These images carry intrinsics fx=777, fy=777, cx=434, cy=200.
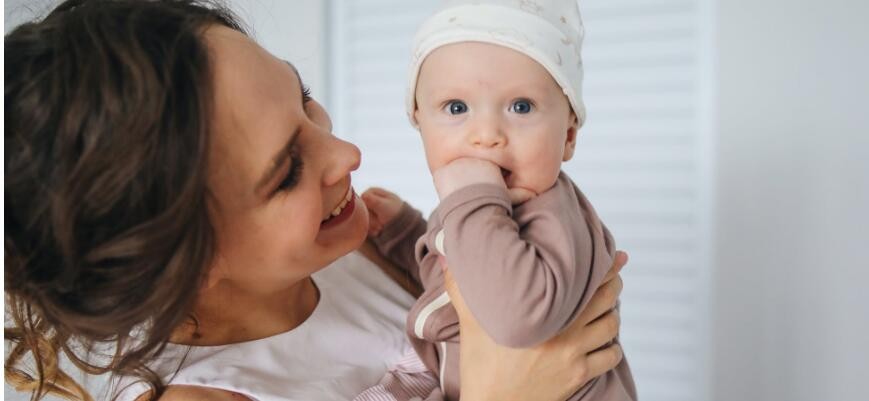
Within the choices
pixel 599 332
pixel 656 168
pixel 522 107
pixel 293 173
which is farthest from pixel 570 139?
pixel 656 168

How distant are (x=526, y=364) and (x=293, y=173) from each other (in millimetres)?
430

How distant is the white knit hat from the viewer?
1.03m

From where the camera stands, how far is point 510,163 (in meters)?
1.05

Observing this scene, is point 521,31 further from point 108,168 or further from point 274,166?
point 108,168

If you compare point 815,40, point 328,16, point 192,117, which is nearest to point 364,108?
point 328,16

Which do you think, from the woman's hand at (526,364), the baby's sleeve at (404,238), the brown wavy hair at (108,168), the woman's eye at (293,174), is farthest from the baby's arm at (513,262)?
the baby's sleeve at (404,238)

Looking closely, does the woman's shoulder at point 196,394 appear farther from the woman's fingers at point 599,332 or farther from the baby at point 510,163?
the woman's fingers at point 599,332

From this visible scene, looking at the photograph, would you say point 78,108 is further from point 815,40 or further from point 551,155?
point 815,40

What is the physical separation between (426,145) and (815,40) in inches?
46.7

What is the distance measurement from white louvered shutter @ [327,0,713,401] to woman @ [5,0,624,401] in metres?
0.89

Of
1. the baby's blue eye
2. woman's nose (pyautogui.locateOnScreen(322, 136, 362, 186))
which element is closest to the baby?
the baby's blue eye

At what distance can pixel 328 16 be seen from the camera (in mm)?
2342

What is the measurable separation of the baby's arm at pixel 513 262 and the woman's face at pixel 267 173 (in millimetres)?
214

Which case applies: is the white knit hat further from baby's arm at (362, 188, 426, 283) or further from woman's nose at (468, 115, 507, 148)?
baby's arm at (362, 188, 426, 283)
